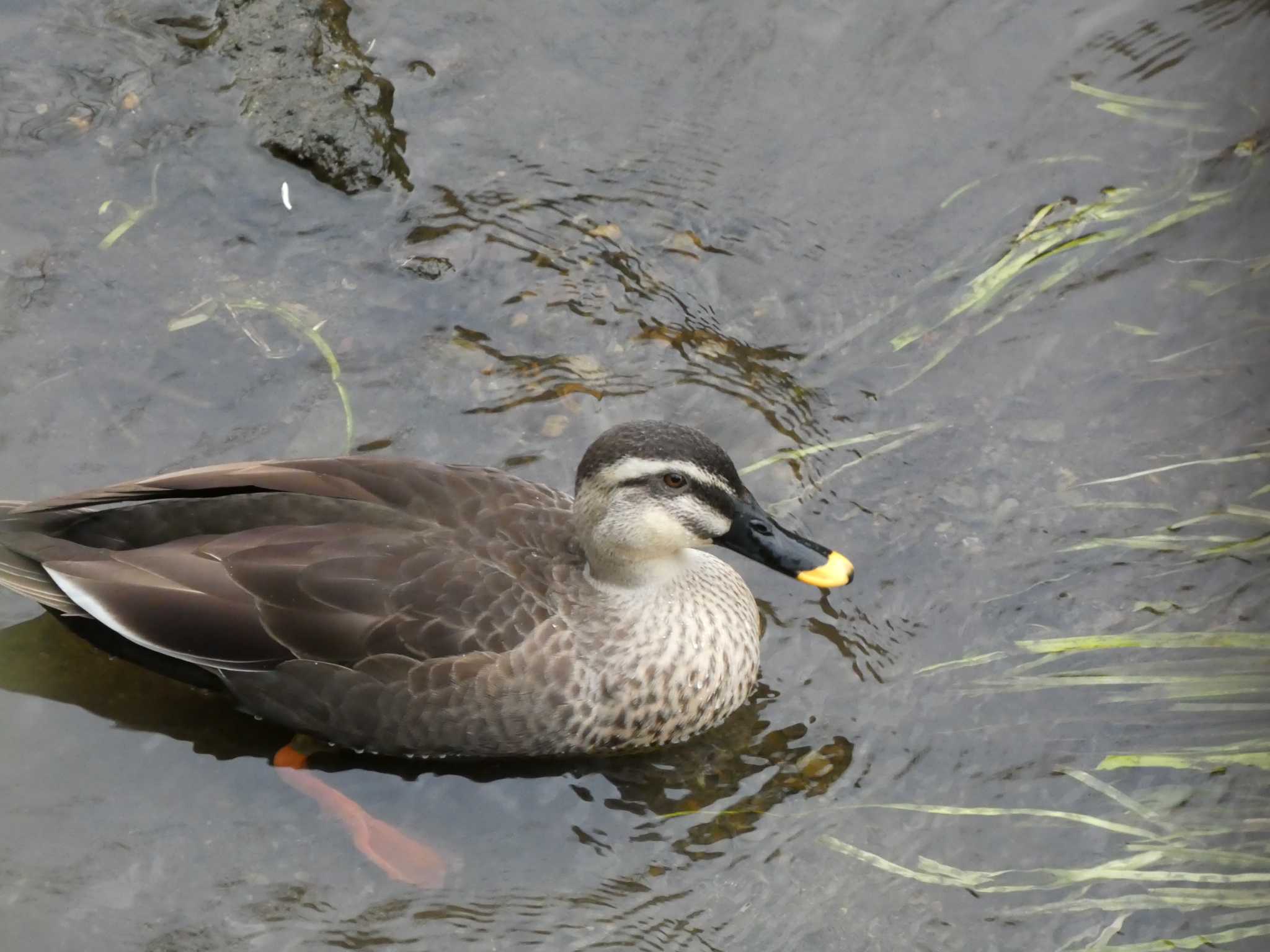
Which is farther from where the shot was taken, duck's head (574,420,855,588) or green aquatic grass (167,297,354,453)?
green aquatic grass (167,297,354,453)

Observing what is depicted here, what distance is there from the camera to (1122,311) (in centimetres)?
697

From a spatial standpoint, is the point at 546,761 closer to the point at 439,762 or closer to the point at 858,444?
the point at 439,762

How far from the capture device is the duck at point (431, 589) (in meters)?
5.67

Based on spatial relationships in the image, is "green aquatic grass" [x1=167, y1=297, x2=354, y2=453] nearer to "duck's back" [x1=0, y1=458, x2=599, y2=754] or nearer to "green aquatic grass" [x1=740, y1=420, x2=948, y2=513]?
"duck's back" [x1=0, y1=458, x2=599, y2=754]

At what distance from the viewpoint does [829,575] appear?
226 inches

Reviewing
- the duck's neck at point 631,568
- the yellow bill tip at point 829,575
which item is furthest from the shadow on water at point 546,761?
the duck's neck at point 631,568

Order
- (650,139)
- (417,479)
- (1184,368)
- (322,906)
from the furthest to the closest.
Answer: (650,139)
(1184,368)
(417,479)
(322,906)

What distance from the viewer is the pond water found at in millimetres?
5508

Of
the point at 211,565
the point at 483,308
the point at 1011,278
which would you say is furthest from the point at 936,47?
the point at 211,565

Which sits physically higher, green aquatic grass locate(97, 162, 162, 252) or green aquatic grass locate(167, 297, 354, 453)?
green aquatic grass locate(97, 162, 162, 252)

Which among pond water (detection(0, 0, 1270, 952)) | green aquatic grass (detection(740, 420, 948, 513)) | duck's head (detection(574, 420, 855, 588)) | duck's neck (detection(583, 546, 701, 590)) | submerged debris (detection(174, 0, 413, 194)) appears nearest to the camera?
pond water (detection(0, 0, 1270, 952))

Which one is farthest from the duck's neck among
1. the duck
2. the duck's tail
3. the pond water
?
the duck's tail

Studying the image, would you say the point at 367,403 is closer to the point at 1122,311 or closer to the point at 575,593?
the point at 575,593

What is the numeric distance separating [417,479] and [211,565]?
808mm
